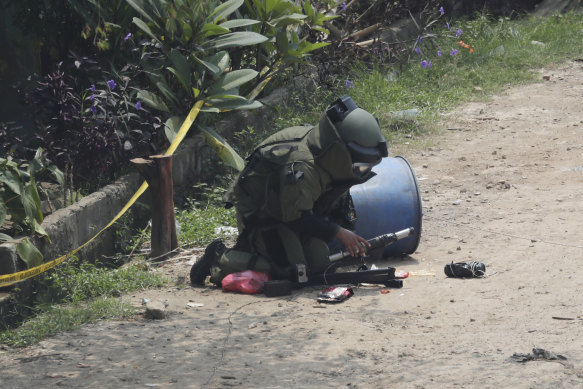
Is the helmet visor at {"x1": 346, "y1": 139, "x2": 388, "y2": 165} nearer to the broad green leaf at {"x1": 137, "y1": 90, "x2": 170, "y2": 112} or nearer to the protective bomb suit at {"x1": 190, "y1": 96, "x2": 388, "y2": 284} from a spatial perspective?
the protective bomb suit at {"x1": 190, "y1": 96, "x2": 388, "y2": 284}

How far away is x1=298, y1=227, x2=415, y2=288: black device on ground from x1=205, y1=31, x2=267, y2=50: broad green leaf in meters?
2.17

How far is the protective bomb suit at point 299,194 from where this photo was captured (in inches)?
196

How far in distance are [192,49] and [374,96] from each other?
2669mm

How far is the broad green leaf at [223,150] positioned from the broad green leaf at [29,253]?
1.94 m

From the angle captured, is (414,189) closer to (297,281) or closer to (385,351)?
(297,281)

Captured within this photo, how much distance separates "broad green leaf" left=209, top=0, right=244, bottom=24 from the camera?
6.65 m

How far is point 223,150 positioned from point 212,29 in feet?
3.28

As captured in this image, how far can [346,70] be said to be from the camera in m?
9.02

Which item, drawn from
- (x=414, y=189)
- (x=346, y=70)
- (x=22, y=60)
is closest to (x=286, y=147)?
(x=414, y=189)

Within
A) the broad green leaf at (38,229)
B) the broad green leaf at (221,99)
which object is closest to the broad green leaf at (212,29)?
the broad green leaf at (221,99)

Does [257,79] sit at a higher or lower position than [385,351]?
higher

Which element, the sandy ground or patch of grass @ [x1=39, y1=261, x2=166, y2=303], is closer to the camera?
the sandy ground

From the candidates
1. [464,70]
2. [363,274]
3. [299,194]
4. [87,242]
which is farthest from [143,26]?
[464,70]

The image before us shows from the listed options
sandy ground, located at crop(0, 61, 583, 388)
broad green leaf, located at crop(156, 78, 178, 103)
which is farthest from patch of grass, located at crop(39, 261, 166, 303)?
broad green leaf, located at crop(156, 78, 178, 103)
